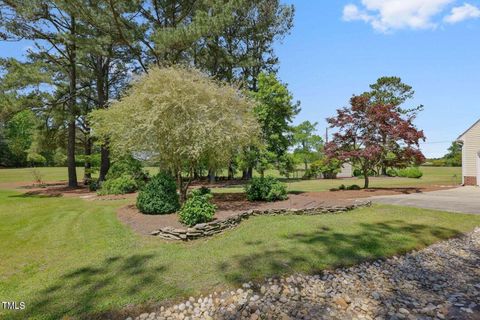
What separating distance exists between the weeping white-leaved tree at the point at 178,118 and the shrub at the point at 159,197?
0.71m

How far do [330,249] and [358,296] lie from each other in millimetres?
1703

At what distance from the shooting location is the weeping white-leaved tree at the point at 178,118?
29.7 feet

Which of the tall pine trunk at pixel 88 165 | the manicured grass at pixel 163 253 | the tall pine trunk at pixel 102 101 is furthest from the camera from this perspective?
the tall pine trunk at pixel 88 165

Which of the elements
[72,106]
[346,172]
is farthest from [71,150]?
[346,172]

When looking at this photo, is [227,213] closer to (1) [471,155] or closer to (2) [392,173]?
(1) [471,155]

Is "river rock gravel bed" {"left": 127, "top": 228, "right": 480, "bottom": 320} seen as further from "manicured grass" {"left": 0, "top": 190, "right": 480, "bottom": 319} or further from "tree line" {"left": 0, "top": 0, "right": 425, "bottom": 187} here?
"tree line" {"left": 0, "top": 0, "right": 425, "bottom": 187}

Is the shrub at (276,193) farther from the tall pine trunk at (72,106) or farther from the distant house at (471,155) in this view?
the distant house at (471,155)

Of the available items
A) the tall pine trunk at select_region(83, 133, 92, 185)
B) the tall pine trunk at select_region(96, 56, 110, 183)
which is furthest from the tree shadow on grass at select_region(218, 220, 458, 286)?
the tall pine trunk at select_region(83, 133, 92, 185)

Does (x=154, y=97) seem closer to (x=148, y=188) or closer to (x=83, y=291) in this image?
(x=148, y=188)

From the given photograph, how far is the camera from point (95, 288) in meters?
4.65

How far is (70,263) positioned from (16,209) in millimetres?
7739

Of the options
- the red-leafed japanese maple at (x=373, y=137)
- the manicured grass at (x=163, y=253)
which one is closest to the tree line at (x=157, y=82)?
the red-leafed japanese maple at (x=373, y=137)

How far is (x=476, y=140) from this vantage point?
725 inches

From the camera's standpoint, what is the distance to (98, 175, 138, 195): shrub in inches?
608
